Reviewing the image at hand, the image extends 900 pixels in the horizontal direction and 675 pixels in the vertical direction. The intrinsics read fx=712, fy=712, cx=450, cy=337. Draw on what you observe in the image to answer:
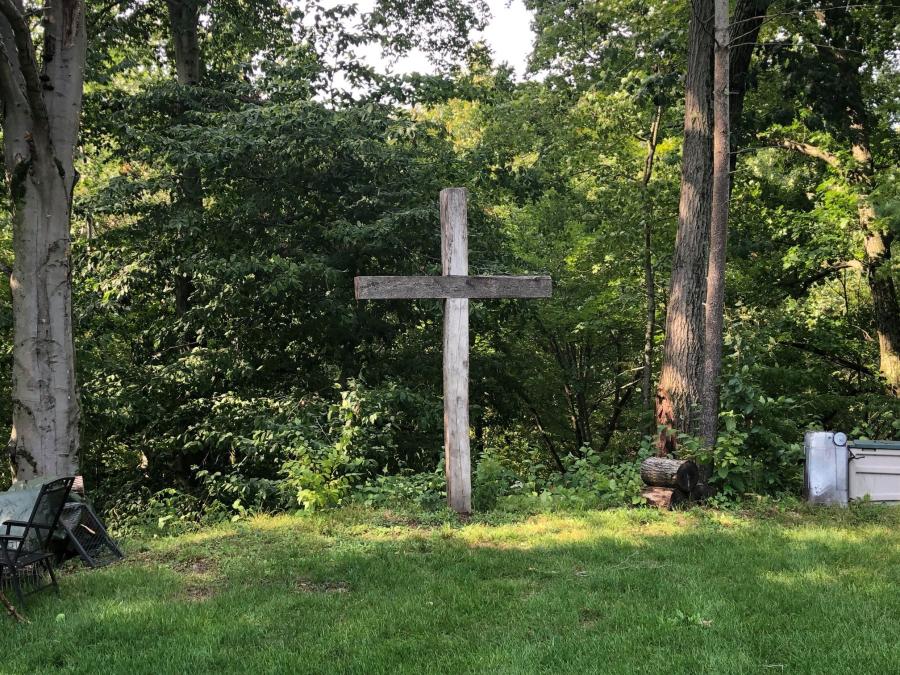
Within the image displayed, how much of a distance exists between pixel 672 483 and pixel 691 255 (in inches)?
114

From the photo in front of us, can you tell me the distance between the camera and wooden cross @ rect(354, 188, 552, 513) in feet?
23.4

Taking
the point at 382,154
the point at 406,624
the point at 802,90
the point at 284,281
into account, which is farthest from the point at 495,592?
the point at 802,90

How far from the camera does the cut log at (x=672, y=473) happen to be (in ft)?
24.6

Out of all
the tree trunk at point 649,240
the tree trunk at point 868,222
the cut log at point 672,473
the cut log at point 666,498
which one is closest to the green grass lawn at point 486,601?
the cut log at point 666,498

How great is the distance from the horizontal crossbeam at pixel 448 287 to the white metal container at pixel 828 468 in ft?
11.2

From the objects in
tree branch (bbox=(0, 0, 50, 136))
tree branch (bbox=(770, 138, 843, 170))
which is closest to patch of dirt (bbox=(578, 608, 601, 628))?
tree branch (bbox=(0, 0, 50, 136))

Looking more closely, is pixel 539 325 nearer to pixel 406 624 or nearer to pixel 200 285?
pixel 200 285

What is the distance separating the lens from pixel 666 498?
748 cm

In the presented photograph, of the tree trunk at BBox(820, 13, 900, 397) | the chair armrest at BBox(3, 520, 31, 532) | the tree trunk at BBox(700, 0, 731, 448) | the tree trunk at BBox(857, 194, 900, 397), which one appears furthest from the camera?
the tree trunk at BBox(857, 194, 900, 397)

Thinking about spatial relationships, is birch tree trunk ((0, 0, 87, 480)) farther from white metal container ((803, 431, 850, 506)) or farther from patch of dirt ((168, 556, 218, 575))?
white metal container ((803, 431, 850, 506))

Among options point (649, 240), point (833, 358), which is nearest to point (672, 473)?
point (649, 240)

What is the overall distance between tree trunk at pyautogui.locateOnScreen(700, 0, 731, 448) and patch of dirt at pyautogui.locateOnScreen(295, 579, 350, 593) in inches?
189

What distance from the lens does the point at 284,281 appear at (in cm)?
976

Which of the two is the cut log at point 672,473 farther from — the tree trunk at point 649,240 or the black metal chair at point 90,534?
the tree trunk at point 649,240
